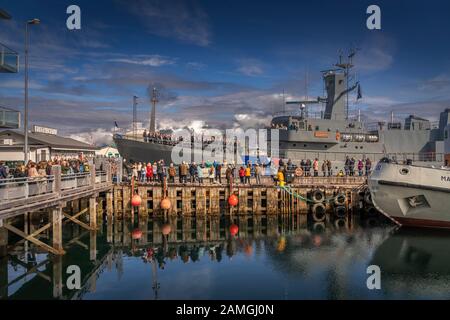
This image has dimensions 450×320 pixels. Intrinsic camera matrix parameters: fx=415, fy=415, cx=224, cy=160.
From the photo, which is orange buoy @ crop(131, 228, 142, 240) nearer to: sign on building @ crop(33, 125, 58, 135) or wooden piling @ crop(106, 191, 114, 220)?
wooden piling @ crop(106, 191, 114, 220)

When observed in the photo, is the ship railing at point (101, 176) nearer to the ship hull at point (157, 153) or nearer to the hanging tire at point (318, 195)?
the ship hull at point (157, 153)

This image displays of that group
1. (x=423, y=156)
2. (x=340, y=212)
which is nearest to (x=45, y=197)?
(x=340, y=212)

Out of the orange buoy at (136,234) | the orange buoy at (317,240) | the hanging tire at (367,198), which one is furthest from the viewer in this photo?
the hanging tire at (367,198)

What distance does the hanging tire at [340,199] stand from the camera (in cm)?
2511

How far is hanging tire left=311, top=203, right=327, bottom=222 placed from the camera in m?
25.1

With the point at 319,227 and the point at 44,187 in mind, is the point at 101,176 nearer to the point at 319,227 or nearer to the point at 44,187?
the point at 44,187

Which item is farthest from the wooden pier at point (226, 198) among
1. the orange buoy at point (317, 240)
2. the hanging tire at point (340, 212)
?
the orange buoy at point (317, 240)

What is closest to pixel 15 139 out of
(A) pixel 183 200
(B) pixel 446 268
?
(A) pixel 183 200

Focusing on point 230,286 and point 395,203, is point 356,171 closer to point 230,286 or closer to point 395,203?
point 395,203

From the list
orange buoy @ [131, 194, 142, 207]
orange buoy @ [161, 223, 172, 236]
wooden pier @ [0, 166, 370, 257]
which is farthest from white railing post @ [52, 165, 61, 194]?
orange buoy @ [131, 194, 142, 207]

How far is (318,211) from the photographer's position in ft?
83.9

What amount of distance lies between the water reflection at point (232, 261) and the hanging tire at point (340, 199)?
183 centimetres

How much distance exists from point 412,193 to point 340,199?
5.67m

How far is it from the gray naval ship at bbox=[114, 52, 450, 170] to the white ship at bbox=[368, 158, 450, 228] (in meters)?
10.3
